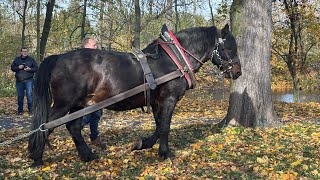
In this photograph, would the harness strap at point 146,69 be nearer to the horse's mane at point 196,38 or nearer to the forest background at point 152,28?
the horse's mane at point 196,38

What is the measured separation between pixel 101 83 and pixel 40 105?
89cm

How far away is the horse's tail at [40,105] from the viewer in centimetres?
498

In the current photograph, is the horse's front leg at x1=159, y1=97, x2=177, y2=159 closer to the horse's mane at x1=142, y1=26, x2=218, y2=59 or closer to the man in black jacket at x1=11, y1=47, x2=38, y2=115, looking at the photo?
the horse's mane at x1=142, y1=26, x2=218, y2=59

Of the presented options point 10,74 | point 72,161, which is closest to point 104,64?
point 72,161

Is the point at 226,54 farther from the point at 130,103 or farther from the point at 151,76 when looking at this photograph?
the point at 130,103

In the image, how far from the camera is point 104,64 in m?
5.18

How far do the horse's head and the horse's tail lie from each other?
98.2 inches

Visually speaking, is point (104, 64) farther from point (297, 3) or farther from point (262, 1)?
point (297, 3)

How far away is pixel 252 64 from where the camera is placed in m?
7.49

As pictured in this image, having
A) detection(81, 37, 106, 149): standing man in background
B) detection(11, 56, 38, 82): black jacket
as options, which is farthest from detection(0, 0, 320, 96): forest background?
detection(81, 37, 106, 149): standing man in background

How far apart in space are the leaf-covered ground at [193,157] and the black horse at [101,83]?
300mm

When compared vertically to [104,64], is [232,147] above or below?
below

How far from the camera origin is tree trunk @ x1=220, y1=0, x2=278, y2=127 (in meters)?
7.47

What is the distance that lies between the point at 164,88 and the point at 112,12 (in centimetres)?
1545
